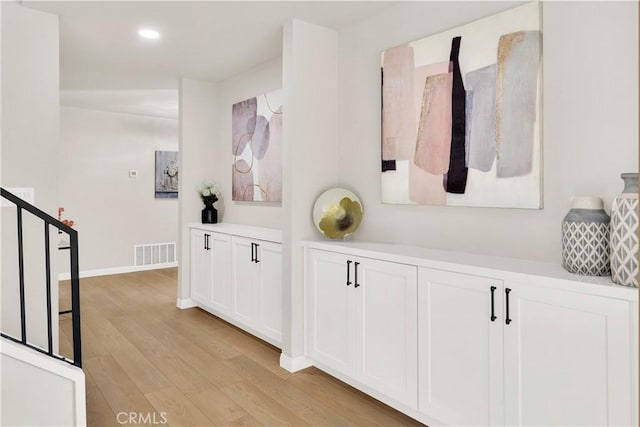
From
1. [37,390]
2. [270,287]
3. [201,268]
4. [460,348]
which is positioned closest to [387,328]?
[460,348]

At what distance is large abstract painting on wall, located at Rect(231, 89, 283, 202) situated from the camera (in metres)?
3.78

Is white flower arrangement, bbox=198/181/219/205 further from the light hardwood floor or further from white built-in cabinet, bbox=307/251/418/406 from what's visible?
white built-in cabinet, bbox=307/251/418/406

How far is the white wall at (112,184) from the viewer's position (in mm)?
5953

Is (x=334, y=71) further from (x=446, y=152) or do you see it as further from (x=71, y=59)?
(x=71, y=59)

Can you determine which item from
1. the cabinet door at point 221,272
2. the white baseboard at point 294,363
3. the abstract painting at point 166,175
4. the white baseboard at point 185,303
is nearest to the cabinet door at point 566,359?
the white baseboard at point 294,363

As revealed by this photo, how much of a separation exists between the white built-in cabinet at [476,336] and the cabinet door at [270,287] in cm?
47

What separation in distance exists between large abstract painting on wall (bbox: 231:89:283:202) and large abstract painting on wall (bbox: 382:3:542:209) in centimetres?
131

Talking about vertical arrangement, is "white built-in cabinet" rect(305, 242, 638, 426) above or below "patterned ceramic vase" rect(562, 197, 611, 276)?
below

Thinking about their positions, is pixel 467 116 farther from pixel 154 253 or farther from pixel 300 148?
pixel 154 253

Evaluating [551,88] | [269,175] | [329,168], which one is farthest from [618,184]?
[269,175]

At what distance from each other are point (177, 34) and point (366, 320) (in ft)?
8.48

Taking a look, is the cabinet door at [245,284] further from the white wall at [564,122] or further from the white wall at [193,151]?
the white wall at [564,122]

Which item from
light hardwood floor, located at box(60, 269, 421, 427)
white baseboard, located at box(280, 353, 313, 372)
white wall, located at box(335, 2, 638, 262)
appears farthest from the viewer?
white baseboard, located at box(280, 353, 313, 372)

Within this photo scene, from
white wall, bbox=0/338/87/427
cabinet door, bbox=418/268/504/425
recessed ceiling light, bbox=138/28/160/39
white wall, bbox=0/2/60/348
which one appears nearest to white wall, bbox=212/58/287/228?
recessed ceiling light, bbox=138/28/160/39
